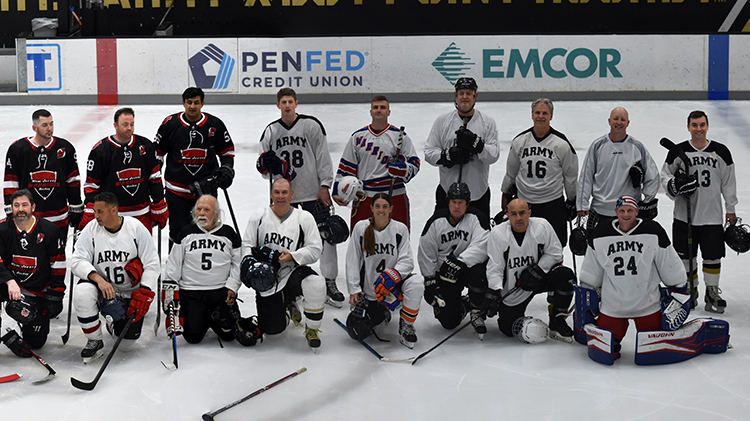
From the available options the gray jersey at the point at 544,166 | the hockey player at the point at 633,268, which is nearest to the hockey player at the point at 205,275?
the gray jersey at the point at 544,166

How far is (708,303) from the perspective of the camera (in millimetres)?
5105

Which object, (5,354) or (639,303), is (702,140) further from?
(5,354)

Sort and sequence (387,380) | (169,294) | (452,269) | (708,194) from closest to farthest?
(387,380) < (169,294) < (452,269) < (708,194)

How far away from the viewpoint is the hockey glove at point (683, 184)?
5031mm

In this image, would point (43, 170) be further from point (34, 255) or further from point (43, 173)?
point (34, 255)

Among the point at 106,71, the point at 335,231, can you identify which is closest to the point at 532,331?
the point at 335,231

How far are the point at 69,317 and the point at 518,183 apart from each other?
2.86 m

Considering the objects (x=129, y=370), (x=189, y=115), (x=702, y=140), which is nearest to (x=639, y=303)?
(x=702, y=140)

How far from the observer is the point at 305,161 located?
5461mm

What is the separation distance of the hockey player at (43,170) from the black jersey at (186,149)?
0.61 metres

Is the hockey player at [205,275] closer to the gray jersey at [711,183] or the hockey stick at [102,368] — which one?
the hockey stick at [102,368]

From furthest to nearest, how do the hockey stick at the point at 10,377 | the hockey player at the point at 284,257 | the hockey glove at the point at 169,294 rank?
1. the hockey player at the point at 284,257
2. the hockey glove at the point at 169,294
3. the hockey stick at the point at 10,377

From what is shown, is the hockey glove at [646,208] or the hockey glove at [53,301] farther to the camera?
the hockey glove at [646,208]

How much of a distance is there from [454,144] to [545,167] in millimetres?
609
